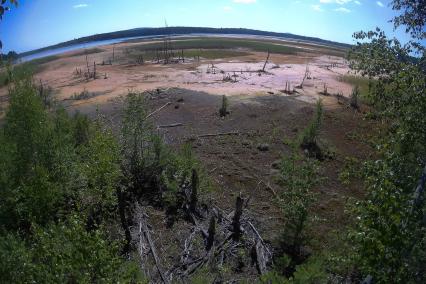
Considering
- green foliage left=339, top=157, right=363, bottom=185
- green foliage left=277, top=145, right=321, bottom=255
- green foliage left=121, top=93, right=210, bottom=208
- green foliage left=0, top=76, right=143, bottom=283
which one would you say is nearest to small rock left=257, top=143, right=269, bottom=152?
green foliage left=121, top=93, right=210, bottom=208

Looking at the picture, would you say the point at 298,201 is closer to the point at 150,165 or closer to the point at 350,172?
the point at 350,172

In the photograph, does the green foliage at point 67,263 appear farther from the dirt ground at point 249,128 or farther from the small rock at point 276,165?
the small rock at point 276,165

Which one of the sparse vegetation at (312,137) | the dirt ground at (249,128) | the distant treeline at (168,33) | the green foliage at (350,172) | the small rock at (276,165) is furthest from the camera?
the distant treeline at (168,33)

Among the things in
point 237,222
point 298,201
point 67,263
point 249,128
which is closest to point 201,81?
point 249,128

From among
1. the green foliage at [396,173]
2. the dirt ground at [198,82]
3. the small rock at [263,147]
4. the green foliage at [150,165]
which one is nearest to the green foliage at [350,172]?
the green foliage at [396,173]

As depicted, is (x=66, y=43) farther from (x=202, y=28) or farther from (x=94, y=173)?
(x=94, y=173)

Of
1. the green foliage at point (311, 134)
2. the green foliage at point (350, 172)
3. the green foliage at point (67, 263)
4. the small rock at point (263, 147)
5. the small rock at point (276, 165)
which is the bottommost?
the small rock at point (276, 165)

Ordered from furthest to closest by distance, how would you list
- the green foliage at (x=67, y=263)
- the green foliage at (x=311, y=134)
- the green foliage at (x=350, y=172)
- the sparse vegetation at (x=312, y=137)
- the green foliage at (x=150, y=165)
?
1. the green foliage at (x=311, y=134)
2. the sparse vegetation at (x=312, y=137)
3. the green foliage at (x=150, y=165)
4. the green foliage at (x=350, y=172)
5. the green foliage at (x=67, y=263)

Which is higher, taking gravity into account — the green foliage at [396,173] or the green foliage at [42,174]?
the green foliage at [396,173]

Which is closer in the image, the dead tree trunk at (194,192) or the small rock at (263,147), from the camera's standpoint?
the dead tree trunk at (194,192)
